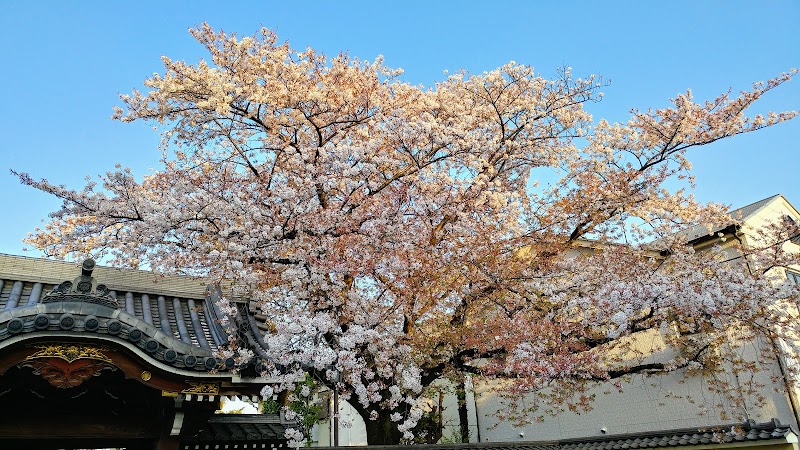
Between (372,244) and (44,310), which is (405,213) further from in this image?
(44,310)

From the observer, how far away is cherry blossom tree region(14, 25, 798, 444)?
379 inches

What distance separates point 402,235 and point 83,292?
610 cm

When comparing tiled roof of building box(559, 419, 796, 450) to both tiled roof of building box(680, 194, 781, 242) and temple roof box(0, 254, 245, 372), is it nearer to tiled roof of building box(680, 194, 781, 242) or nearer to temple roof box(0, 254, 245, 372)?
tiled roof of building box(680, 194, 781, 242)

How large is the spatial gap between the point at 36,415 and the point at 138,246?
5116 millimetres

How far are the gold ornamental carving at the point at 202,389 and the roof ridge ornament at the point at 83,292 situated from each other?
119 cm

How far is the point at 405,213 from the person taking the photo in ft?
36.8

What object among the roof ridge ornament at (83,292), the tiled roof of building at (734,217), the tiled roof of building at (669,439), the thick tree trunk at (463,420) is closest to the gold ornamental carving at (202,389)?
the roof ridge ornament at (83,292)

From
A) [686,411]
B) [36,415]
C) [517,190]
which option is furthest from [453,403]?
[36,415]

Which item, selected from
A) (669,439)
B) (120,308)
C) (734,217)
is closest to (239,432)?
(120,308)

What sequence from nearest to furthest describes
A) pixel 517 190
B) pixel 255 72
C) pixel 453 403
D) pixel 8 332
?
1. pixel 8 332
2. pixel 255 72
3. pixel 517 190
4. pixel 453 403

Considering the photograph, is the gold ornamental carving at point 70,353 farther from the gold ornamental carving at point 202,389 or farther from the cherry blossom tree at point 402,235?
the cherry blossom tree at point 402,235

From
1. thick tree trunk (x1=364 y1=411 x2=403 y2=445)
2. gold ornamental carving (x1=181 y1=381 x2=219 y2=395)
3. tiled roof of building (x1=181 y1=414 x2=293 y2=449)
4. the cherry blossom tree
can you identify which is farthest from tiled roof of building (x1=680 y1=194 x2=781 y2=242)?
gold ornamental carving (x1=181 y1=381 x2=219 y2=395)

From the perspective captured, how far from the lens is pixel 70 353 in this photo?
212 inches

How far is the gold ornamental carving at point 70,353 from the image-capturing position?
5.29 meters
